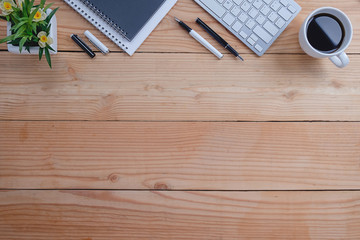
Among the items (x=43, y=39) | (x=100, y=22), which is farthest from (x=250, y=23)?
(x=43, y=39)

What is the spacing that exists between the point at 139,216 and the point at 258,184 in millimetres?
277

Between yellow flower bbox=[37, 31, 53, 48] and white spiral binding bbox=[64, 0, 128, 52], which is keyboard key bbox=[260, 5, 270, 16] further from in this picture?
yellow flower bbox=[37, 31, 53, 48]

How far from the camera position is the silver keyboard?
74 cm

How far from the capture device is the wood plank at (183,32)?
735 millimetres

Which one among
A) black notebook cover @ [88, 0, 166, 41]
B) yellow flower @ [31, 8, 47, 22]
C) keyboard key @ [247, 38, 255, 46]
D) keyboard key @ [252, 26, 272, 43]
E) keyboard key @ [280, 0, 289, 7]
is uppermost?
keyboard key @ [280, 0, 289, 7]

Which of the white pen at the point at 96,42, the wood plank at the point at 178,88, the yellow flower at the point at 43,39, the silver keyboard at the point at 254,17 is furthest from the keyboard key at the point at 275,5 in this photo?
the yellow flower at the point at 43,39

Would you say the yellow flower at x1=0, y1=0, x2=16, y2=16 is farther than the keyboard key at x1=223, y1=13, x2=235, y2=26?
No

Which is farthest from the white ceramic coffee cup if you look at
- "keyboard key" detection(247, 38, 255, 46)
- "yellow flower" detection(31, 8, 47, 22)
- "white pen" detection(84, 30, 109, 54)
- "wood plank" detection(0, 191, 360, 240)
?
"yellow flower" detection(31, 8, 47, 22)

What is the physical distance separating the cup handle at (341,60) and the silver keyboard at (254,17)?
0.43 feet

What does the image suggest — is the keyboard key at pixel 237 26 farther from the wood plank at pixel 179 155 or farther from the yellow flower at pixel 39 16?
the yellow flower at pixel 39 16

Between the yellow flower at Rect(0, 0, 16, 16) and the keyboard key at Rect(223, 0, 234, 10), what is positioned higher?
the keyboard key at Rect(223, 0, 234, 10)

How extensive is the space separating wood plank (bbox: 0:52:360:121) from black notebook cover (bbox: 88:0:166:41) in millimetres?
64

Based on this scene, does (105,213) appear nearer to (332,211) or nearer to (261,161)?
(261,161)

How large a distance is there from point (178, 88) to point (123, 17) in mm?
198
